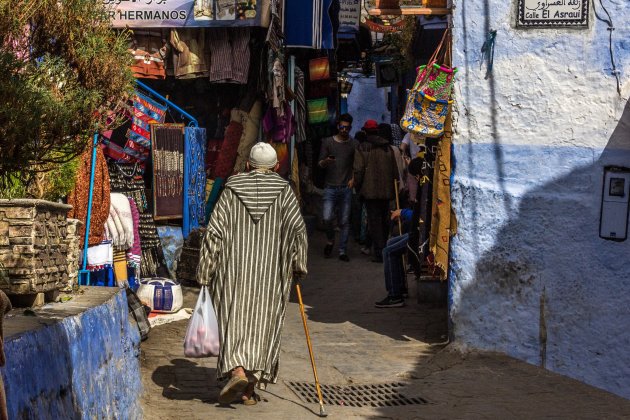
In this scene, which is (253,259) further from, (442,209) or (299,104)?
(299,104)

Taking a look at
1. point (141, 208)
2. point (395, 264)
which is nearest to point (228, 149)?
point (141, 208)

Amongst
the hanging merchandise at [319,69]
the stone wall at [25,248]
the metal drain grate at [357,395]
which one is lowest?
the metal drain grate at [357,395]

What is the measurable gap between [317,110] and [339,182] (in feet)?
10.7

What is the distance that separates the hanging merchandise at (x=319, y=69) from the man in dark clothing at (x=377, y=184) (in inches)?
95.4

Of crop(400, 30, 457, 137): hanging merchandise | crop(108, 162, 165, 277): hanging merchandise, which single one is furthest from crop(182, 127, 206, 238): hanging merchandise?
crop(400, 30, 457, 137): hanging merchandise

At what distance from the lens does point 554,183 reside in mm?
9297

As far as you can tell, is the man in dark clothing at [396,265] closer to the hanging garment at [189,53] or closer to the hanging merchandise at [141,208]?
the hanging merchandise at [141,208]

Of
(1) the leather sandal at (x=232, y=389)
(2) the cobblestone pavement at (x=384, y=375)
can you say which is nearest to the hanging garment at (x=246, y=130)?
(2) the cobblestone pavement at (x=384, y=375)

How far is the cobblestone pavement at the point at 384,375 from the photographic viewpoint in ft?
25.8

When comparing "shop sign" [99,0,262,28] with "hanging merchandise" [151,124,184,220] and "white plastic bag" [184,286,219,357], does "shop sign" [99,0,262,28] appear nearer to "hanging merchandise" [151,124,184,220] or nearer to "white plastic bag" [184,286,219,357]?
"hanging merchandise" [151,124,184,220]

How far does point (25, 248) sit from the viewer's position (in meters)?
6.63

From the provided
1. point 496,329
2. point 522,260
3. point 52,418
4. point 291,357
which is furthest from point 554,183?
point 52,418

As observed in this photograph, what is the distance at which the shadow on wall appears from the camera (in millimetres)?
9156

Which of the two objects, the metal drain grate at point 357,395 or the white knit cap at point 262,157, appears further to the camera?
the metal drain grate at point 357,395
